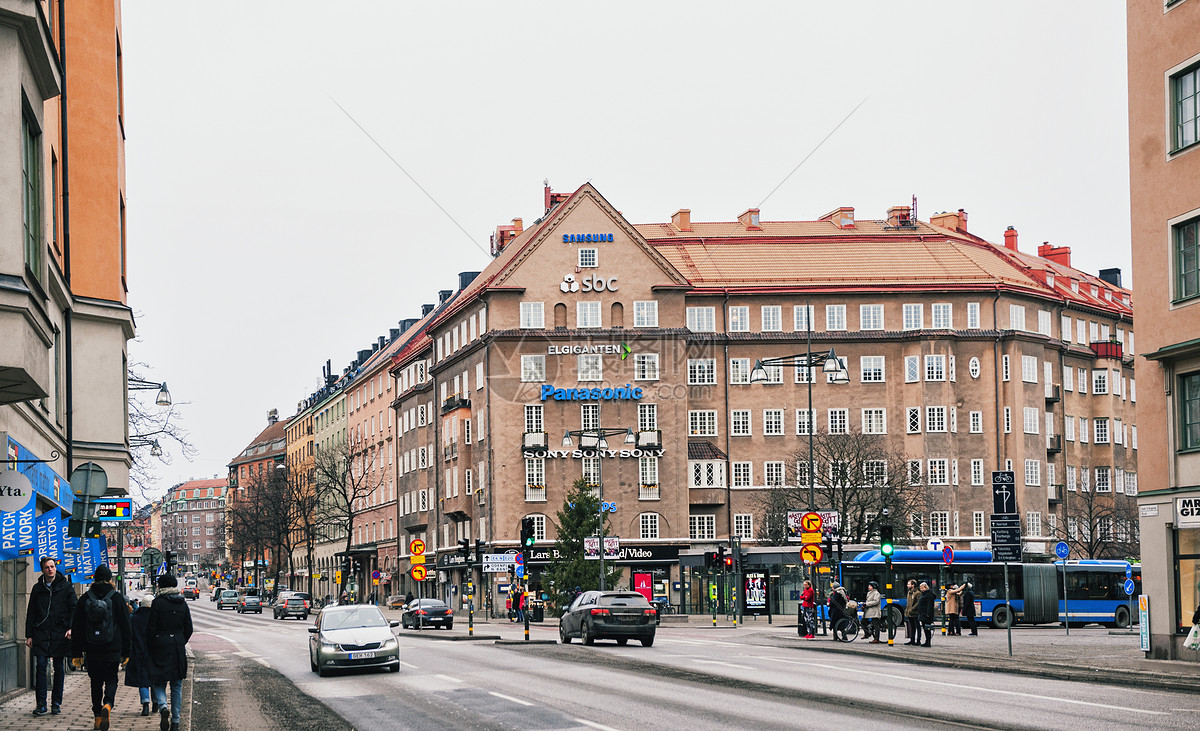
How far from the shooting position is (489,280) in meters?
79.9

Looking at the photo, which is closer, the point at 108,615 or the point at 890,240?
the point at 108,615

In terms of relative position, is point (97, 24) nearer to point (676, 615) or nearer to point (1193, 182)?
point (1193, 182)

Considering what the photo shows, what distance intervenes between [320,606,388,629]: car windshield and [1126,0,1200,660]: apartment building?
16.2 metres

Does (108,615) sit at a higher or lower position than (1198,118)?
lower

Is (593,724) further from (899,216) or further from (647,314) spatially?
(899,216)

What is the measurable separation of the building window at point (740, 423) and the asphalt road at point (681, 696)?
4808 centimetres

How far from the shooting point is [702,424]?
270 ft

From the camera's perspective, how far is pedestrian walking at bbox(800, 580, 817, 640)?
42.2m

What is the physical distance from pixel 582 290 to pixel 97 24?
49.0 m

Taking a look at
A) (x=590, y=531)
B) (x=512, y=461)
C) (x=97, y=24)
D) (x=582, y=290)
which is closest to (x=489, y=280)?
(x=582, y=290)

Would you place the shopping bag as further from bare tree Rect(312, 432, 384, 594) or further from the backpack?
bare tree Rect(312, 432, 384, 594)

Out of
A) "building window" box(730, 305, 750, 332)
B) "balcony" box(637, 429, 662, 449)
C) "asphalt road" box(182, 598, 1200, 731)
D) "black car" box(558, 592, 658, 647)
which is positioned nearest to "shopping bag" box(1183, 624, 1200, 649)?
"asphalt road" box(182, 598, 1200, 731)

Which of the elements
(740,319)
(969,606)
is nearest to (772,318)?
(740,319)

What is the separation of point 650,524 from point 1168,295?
49.5 m
